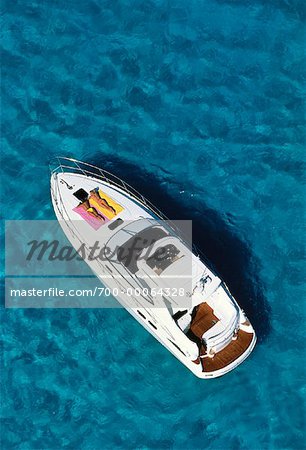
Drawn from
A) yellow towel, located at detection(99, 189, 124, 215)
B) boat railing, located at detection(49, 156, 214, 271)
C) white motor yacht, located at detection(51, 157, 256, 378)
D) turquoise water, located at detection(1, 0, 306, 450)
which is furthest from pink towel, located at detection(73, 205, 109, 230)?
turquoise water, located at detection(1, 0, 306, 450)

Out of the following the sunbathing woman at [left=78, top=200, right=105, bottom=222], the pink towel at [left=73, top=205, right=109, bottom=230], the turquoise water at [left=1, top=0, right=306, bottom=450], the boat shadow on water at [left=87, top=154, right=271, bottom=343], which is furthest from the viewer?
the boat shadow on water at [left=87, top=154, right=271, bottom=343]

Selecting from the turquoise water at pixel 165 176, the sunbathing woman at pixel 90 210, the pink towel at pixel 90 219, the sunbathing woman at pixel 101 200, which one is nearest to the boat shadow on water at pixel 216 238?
the turquoise water at pixel 165 176

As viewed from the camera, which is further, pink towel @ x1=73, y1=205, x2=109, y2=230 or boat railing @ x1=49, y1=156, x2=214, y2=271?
boat railing @ x1=49, y1=156, x2=214, y2=271

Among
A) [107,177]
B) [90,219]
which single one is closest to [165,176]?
[107,177]

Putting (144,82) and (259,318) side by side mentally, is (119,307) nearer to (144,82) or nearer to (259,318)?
(259,318)

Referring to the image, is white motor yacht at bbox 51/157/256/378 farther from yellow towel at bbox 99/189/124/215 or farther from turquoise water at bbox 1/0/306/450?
turquoise water at bbox 1/0/306/450

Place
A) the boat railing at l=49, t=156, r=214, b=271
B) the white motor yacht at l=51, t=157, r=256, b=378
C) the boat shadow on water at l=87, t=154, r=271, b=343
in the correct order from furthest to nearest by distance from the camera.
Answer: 1. the boat shadow on water at l=87, t=154, r=271, b=343
2. the boat railing at l=49, t=156, r=214, b=271
3. the white motor yacht at l=51, t=157, r=256, b=378

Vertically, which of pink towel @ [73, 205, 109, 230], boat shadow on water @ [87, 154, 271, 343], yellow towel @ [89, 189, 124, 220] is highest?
yellow towel @ [89, 189, 124, 220]

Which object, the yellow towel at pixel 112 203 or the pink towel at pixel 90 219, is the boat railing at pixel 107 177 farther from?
the pink towel at pixel 90 219
